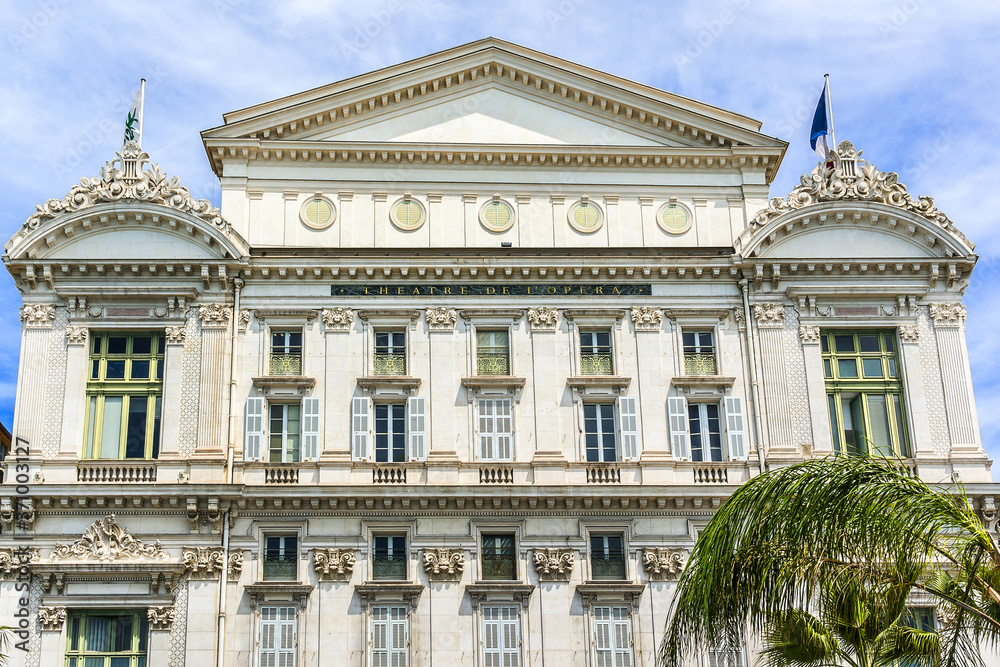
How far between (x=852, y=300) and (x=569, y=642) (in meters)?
14.8

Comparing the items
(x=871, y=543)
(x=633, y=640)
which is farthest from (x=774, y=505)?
(x=633, y=640)

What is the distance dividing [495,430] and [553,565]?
472 centimetres

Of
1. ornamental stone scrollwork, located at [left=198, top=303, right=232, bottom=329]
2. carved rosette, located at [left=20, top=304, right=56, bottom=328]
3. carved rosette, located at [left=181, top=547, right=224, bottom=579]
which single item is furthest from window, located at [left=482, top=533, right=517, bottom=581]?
carved rosette, located at [left=20, top=304, right=56, bottom=328]

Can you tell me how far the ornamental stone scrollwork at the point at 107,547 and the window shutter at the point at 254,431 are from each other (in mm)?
3860

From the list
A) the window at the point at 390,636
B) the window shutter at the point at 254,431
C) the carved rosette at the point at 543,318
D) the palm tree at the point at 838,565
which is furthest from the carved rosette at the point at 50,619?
the palm tree at the point at 838,565

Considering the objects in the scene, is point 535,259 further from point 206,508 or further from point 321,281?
point 206,508

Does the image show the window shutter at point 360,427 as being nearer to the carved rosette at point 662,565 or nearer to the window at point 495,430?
the window at point 495,430

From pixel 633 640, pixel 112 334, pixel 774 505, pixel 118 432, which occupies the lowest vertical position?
pixel 633 640

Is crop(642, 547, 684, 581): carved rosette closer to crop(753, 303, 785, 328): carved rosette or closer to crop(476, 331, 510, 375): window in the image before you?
crop(476, 331, 510, 375): window

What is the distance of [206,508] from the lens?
3819 cm

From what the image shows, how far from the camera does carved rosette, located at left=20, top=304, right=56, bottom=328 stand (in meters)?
40.4

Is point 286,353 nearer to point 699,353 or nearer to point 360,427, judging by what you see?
point 360,427

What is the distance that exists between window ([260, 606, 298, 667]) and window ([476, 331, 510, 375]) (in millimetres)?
9676

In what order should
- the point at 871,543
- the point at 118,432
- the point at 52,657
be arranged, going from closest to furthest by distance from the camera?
1. the point at 871,543
2. the point at 52,657
3. the point at 118,432
